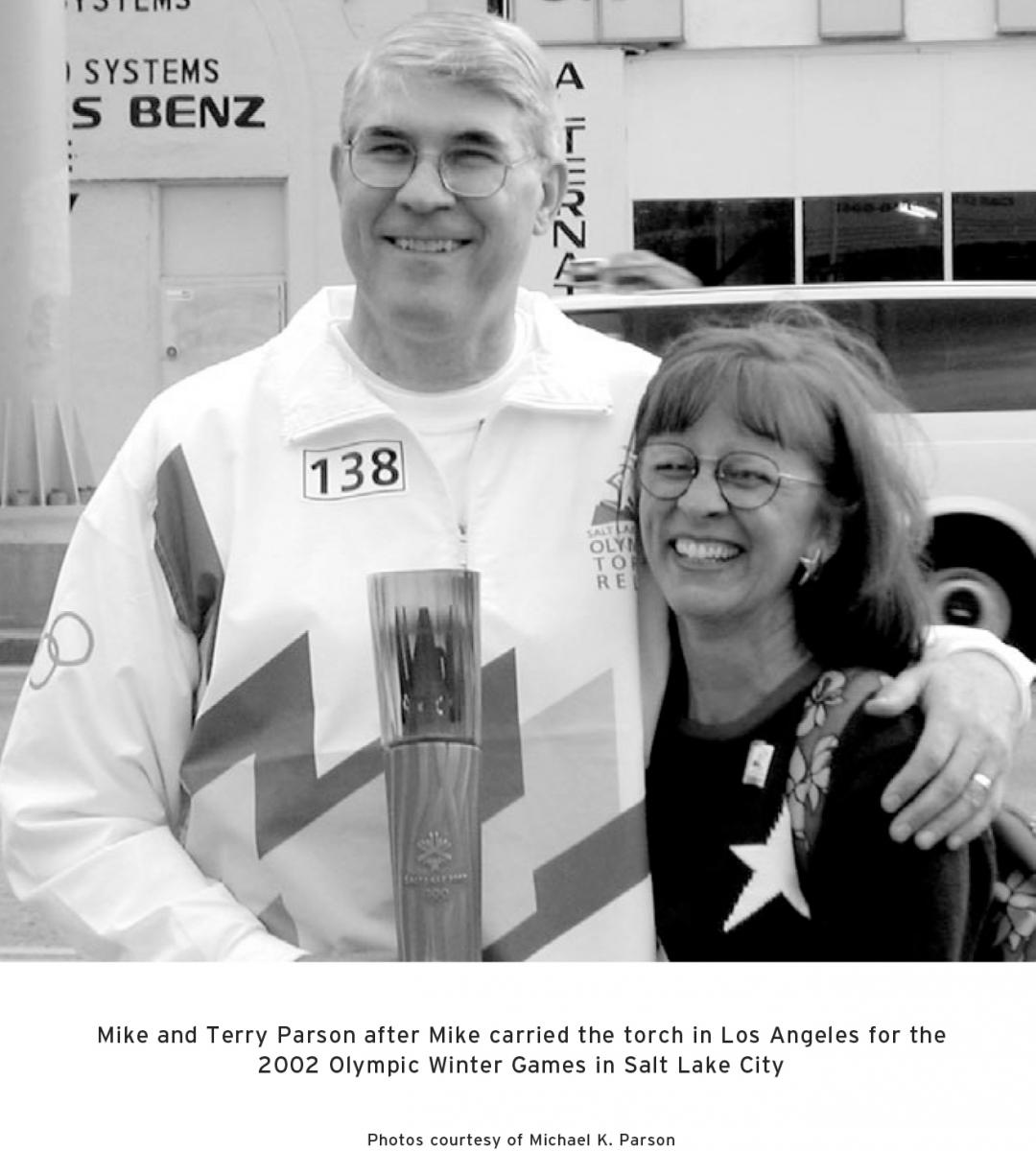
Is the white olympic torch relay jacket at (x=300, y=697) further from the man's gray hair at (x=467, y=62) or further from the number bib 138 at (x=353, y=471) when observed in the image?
the man's gray hair at (x=467, y=62)

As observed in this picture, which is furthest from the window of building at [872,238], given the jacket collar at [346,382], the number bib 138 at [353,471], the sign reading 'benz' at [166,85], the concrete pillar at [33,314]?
the number bib 138 at [353,471]

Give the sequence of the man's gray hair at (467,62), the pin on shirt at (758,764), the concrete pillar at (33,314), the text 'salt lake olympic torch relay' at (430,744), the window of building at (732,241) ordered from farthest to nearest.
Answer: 1. the window of building at (732,241)
2. the concrete pillar at (33,314)
3. the man's gray hair at (467,62)
4. the pin on shirt at (758,764)
5. the text 'salt lake olympic torch relay' at (430,744)

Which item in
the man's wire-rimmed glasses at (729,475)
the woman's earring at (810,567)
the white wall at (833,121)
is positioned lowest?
the woman's earring at (810,567)

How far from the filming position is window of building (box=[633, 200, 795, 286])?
15305 mm

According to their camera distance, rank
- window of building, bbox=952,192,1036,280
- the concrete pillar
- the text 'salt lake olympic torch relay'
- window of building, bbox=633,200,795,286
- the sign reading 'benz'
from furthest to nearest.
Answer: the sign reading 'benz' → window of building, bbox=633,200,795,286 → window of building, bbox=952,192,1036,280 → the concrete pillar → the text 'salt lake olympic torch relay'

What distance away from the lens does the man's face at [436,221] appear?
1778mm

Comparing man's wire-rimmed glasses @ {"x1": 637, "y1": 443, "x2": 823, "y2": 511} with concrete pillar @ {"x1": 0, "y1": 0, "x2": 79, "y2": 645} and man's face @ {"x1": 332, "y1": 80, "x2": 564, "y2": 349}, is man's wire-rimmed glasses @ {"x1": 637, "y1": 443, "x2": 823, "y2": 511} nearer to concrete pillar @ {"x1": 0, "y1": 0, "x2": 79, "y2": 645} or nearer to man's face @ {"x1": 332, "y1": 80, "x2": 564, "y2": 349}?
man's face @ {"x1": 332, "y1": 80, "x2": 564, "y2": 349}

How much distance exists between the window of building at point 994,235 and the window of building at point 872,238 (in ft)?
0.46

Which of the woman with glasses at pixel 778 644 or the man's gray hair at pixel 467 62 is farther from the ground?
the man's gray hair at pixel 467 62

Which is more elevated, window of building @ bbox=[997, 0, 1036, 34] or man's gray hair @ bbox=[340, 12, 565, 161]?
window of building @ bbox=[997, 0, 1036, 34]

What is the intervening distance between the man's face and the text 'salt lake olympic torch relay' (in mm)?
378

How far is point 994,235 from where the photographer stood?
15203 millimetres

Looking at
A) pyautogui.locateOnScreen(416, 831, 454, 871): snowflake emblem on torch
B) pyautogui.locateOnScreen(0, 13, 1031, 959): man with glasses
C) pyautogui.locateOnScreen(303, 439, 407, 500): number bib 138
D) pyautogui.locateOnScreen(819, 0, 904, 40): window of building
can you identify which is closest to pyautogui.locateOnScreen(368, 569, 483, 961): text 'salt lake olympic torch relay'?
pyautogui.locateOnScreen(416, 831, 454, 871): snowflake emblem on torch
